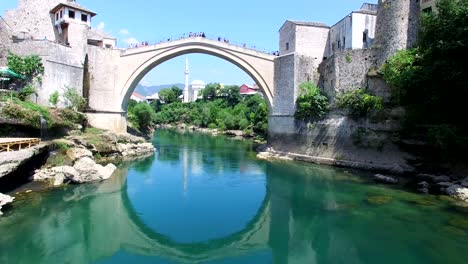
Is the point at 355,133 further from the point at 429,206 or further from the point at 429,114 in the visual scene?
the point at 429,206

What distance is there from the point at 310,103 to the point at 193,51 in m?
8.32

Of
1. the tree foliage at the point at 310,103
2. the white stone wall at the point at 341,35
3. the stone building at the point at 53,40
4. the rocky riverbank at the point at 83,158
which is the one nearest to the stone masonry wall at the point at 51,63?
the stone building at the point at 53,40

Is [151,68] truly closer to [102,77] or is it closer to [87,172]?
[102,77]

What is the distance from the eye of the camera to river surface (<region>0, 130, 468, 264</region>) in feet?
24.0

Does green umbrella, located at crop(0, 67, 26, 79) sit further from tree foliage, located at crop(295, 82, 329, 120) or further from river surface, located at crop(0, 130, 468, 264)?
tree foliage, located at crop(295, 82, 329, 120)

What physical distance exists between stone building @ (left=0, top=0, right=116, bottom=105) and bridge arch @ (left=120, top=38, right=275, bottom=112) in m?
2.02

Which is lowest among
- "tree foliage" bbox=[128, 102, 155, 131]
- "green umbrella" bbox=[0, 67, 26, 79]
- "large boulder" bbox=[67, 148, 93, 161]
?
"large boulder" bbox=[67, 148, 93, 161]

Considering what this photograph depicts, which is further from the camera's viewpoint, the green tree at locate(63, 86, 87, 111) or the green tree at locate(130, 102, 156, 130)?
the green tree at locate(130, 102, 156, 130)

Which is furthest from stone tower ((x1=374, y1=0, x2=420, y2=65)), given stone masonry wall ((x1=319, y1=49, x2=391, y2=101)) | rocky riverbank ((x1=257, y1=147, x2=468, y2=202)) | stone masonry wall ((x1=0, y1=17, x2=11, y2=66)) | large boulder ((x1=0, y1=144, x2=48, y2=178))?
stone masonry wall ((x1=0, y1=17, x2=11, y2=66))

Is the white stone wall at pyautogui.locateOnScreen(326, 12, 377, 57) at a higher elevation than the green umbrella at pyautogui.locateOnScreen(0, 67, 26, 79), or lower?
higher

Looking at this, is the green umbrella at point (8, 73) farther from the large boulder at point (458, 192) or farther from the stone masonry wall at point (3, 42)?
the large boulder at point (458, 192)

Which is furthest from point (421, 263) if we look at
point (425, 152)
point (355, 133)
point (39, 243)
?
point (355, 133)

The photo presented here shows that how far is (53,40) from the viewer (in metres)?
19.8

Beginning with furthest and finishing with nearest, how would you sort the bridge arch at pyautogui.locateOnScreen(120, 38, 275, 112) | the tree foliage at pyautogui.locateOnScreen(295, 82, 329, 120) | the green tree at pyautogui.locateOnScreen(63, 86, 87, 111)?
the bridge arch at pyautogui.locateOnScreen(120, 38, 275, 112) → the tree foliage at pyautogui.locateOnScreen(295, 82, 329, 120) → the green tree at pyautogui.locateOnScreen(63, 86, 87, 111)
